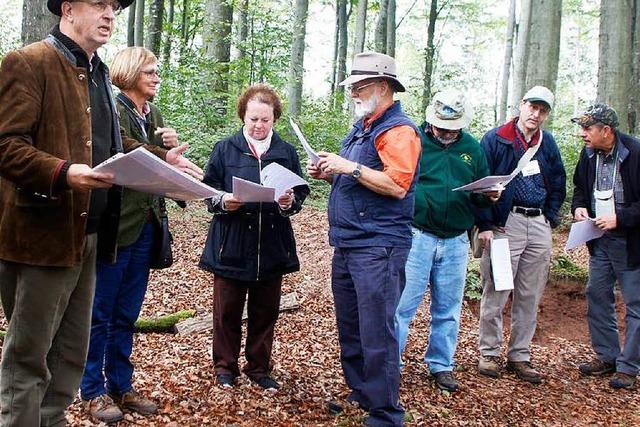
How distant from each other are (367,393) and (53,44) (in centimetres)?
280

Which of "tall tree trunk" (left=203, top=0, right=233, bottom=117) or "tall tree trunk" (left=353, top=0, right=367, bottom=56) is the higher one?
"tall tree trunk" (left=353, top=0, right=367, bottom=56)

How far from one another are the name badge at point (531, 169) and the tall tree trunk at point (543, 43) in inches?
192

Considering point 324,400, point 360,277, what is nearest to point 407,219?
point 360,277

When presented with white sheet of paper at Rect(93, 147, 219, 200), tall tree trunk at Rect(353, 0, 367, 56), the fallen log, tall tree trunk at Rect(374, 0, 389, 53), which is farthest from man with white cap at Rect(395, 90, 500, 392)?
tall tree trunk at Rect(374, 0, 389, 53)

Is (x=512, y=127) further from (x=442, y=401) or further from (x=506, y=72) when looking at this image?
(x=506, y=72)

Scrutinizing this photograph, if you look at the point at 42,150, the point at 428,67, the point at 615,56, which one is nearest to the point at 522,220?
the point at 42,150

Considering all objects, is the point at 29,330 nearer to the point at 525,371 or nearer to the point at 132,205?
the point at 132,205

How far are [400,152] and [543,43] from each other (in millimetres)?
7535

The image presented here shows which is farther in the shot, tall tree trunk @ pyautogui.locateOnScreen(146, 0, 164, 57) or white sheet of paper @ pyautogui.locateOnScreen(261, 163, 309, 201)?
tall tree trunk @ pyautogui.locateOnScreen(146, 0, 164, 57)

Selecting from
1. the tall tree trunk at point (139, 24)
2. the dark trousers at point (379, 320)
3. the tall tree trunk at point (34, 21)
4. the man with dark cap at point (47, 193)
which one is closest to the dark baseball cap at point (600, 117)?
the dark trousers at point (379, 320)

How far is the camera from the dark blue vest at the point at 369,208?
390 centimetres

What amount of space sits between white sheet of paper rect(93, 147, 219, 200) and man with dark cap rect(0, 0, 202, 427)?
78 millimetres

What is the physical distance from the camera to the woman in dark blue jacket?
4.34 metres

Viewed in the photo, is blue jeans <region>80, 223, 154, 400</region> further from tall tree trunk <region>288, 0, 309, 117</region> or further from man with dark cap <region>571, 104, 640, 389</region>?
tall tree trunk <region>288, 0, 309, 117</region>
